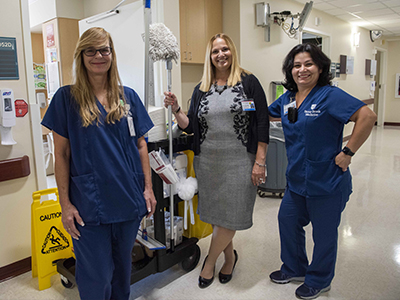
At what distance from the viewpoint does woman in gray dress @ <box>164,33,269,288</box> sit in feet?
6.26

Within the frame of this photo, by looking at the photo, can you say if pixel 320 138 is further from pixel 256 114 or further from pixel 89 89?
pixel 89 89

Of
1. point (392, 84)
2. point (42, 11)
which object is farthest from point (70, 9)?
point (392, 84)

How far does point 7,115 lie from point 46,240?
0.88 meters

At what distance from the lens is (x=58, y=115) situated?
1.36 meters

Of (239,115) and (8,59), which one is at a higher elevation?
(8,59)

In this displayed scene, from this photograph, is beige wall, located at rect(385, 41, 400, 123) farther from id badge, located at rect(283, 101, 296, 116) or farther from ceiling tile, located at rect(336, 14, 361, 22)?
id badge, located at rect(283, 101, 296, 116)

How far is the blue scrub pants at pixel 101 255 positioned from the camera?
1424 millimetres

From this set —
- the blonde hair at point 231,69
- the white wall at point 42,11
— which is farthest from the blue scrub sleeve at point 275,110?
the white wall at point 42,11

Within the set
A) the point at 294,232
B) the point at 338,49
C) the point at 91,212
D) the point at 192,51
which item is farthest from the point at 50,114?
the point at 338,49

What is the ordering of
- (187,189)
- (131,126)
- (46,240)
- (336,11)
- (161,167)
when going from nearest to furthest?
1. (131,126)
2. (161,167)
3. (187,189)
4. (46,240)
5. (336,11)

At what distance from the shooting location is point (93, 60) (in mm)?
1374

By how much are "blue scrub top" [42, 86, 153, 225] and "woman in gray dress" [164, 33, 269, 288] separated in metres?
0.54

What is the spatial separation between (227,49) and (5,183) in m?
1.76

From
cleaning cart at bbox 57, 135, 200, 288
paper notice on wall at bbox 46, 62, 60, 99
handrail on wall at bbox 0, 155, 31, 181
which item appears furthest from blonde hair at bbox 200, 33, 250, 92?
paper notice on wall at bbox 46, 62, 60, 99
